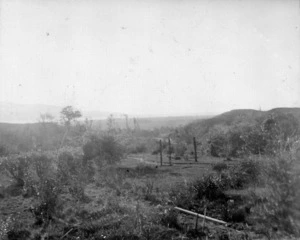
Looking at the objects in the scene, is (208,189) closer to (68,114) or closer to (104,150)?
(104,150)

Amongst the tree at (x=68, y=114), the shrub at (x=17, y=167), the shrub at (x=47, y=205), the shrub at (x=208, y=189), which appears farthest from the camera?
the tree at (x=68, y=114)

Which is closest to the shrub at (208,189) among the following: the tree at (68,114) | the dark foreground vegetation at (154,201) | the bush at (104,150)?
the dark foreground vegetation at (154,201)

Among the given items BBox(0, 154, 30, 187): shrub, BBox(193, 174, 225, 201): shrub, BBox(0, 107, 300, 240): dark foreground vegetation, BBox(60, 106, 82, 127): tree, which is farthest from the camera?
BBox(60, 106, 82, 127): tree

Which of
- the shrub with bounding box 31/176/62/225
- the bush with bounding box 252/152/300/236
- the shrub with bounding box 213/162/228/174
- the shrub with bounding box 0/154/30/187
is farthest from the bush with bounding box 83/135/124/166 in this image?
the bush with bounding box 252/152/300/236

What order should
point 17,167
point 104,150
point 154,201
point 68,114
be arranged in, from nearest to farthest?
1. point 154,201
2. point 17,167
3. point 104,150
4. point 68,114

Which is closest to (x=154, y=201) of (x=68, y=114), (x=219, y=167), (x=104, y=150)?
(x=219, y=167)

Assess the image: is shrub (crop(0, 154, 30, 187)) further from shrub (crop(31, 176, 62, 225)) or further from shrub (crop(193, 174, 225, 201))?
shrub (crop(193, 174, 225, 201))

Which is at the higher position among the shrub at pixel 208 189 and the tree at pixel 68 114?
the tree at pixel 68 114

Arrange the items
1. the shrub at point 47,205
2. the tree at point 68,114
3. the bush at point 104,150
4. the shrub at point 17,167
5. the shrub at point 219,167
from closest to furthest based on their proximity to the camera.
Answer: the shrub at point 47,205, the shrub at point 17,167, the shrub at point 219,167, the bush at point 104,150, the tree at point 68,114

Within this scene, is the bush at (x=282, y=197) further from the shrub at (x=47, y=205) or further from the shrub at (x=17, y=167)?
the shrub at (x=17, y=167)

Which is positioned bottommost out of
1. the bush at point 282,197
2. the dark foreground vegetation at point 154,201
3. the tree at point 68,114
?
the dark foreground vegetation at point 154,201

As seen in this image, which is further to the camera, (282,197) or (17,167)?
(17,167)

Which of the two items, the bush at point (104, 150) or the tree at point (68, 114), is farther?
the tree at point (68, 114)
